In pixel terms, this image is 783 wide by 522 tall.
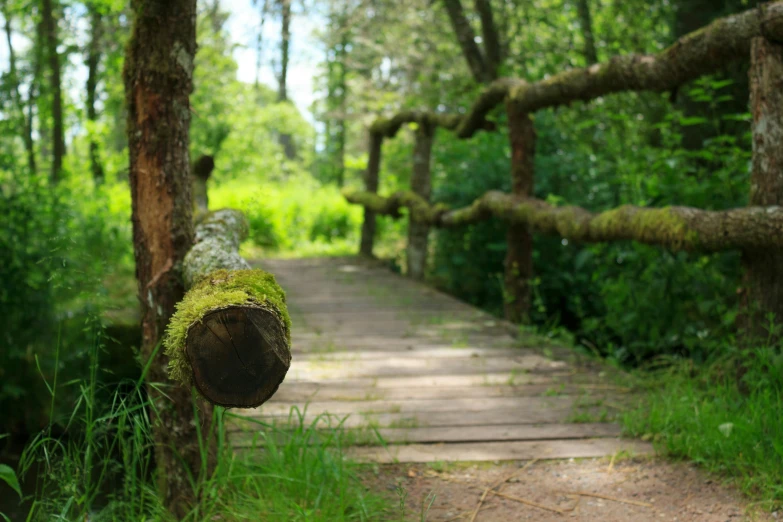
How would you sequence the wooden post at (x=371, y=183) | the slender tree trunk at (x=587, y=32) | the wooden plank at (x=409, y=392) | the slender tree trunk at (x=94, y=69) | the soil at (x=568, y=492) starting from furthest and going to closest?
the slender tree trunk at (x=94, y=69) → the slender tree trunk at (x=587, y=32) → the wooden post at (x=371, y=183) → the wooden plank at (x=409, y=392) → the soil at (x=568, y=492)

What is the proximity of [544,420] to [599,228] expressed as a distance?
1.36 m

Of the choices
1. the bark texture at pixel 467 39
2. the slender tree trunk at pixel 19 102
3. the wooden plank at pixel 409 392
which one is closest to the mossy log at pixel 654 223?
the wooden plank at pixel 409 392

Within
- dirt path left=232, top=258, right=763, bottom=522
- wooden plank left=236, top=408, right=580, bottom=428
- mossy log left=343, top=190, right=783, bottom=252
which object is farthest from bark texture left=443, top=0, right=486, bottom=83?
wooden plank left=236, top=408, right=580, bottom=428

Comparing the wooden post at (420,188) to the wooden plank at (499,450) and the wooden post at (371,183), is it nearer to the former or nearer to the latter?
the wooden post at (371,183)

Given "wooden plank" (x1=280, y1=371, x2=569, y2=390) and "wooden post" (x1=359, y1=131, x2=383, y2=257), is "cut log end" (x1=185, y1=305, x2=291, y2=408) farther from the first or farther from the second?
"wooden post" (x1=359, y1=131, x2=383, y2=257)

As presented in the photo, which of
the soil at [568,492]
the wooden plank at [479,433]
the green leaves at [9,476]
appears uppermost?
the green leaves at [9,476]

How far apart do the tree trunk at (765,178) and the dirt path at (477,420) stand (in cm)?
77

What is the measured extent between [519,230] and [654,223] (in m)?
2.12

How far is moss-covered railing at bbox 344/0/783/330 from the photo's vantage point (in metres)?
3.48

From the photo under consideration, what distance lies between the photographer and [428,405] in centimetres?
394

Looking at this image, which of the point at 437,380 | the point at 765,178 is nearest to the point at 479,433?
the point at 437,380

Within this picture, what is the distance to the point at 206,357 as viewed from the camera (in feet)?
5.57

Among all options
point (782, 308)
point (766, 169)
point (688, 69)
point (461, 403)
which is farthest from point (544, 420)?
point (688, 69)

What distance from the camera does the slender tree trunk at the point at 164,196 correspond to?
8.78ft
